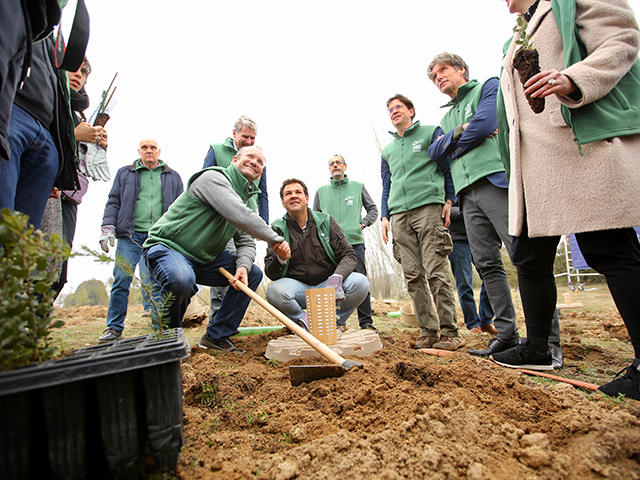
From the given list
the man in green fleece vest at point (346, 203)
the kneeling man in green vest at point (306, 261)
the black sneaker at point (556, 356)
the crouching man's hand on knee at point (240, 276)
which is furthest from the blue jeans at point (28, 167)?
the man in green fleece vest at point (346, 203)

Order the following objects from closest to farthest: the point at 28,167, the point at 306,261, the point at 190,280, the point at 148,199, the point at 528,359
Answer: the point at 28,167, the point at 528,359, the point at 190,280, the point at 306,261, the point at 148,199

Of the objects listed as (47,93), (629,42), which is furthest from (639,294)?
(47,93)

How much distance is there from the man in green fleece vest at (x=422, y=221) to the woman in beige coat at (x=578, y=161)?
93cm

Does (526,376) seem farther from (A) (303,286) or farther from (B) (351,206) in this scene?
(B) (351,206)

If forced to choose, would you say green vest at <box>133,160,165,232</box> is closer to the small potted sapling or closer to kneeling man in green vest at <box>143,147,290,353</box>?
kneeling man in green vest at <box>143,147,290,353</box>

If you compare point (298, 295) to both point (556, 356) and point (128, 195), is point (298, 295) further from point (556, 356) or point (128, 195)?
point (128, 195)

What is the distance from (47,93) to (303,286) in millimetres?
2178

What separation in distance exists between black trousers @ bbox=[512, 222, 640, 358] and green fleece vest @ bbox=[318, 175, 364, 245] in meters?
2.28

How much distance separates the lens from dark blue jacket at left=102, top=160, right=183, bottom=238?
11.5ft

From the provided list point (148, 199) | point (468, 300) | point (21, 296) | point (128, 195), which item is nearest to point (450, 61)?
point (468, 300)

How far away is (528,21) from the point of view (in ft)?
5.94

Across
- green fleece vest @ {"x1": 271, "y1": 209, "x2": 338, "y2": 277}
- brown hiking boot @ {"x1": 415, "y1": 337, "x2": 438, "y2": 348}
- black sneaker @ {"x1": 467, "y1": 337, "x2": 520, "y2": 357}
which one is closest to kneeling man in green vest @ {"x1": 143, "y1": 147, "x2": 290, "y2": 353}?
green fleece vest @ {"x1": 271, "y1": 209, "x2": 338, "y2": 277}

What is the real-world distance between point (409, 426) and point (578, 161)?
1.31 meters

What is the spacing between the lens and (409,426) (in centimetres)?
111
